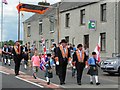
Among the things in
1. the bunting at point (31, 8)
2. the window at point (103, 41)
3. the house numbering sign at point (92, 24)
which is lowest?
the window at point (103, 41)

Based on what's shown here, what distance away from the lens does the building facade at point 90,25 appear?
1215 inches

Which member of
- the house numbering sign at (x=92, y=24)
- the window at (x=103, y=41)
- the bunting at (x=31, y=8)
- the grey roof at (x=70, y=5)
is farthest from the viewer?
the bunting at (x=31, y=8)

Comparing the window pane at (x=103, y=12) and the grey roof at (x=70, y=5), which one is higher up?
the grey roof at (x=70, y=5)

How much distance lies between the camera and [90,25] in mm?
33688

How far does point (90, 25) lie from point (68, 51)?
1881cm

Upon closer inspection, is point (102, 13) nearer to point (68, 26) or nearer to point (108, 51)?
point (108, 51)

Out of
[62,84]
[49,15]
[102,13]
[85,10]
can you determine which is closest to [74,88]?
[62,84]

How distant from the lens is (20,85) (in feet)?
47.3

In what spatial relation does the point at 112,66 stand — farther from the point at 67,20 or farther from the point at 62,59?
the point at 67,20

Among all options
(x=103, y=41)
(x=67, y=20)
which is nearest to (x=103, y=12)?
(x=103, y=41)

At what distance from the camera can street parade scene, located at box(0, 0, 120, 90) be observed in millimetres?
15055

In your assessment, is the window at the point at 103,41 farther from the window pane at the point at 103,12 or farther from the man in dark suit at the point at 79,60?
the man in dark suit at the point at 79,60

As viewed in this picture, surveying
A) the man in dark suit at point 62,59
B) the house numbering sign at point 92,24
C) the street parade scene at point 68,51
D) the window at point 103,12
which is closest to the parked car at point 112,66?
the street parade scene at point 68,51

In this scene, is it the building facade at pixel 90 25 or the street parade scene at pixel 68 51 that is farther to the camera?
the building facade at pixel 90 25
